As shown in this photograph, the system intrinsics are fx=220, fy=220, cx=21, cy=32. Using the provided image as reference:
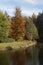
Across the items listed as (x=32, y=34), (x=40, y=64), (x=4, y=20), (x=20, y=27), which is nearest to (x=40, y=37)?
(x=32, y=34)

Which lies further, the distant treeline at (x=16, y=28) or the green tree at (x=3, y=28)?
the distant treeline at (x=16, y=28)

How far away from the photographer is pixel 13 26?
249 ft

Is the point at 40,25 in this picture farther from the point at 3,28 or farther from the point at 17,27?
the point at 3,28

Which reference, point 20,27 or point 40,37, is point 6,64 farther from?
point 40,37

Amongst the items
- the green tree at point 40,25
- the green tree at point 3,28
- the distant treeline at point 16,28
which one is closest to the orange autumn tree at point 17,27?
the distant treeline at point 16,28

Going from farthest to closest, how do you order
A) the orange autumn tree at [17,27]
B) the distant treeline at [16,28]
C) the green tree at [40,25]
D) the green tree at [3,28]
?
1. the green tree at [40,25]
2. the orange autumn tree at [17,27]
3. the distant treeline at [16,28]
4. the green tree at [3,28]

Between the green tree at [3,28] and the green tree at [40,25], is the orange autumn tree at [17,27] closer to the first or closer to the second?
the green tree at [3,28]

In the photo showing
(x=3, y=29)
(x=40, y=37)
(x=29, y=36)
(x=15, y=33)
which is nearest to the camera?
(x=3, y=29)

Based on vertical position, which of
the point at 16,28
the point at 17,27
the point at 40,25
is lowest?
the point at 16,28

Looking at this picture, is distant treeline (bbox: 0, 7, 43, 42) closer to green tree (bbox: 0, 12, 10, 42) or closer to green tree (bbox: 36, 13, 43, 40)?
green tree (bbox: 0, 12, 10, 42)

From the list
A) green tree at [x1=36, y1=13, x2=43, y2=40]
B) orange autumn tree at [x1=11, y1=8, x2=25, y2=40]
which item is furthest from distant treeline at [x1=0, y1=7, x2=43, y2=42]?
green tree at [x1=36, y1=13, x2=43, y2=40]

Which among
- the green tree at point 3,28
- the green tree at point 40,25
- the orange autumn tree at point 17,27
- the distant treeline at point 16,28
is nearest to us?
the green tree at point 3,28

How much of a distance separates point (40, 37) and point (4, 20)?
47.8m

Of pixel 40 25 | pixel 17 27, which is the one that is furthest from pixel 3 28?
pixel 40 25
